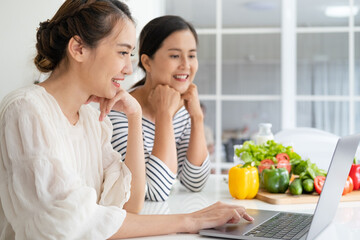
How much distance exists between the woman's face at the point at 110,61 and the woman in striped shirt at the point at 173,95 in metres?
0.49

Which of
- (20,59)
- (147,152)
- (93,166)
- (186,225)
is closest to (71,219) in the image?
(186,225)

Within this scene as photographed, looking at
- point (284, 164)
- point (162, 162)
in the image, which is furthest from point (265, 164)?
point (162, 162)

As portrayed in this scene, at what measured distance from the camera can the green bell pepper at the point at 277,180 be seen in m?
1.83

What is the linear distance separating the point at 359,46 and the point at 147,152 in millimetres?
2741

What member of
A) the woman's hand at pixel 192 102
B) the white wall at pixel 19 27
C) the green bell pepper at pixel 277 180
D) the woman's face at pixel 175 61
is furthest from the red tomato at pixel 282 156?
the white wall at pixel 19 27

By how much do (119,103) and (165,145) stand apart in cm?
30

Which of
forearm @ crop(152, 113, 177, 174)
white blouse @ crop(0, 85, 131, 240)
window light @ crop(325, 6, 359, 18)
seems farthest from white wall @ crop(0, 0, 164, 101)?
window light @ crop(325, 6, 359, 18)

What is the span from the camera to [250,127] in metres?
4.38

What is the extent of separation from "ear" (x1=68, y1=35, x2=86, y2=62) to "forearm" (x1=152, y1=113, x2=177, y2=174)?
1.92 ft

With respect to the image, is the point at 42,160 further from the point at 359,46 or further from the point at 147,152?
the point at 359,46

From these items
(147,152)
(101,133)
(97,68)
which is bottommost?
(147,152)

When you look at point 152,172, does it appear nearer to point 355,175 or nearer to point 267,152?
point 267,152

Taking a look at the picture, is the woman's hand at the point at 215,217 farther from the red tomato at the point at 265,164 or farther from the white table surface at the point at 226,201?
the red tomato at the point at 265,164

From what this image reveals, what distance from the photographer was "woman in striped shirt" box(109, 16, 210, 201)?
2.01m
